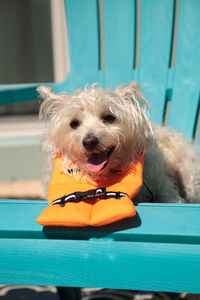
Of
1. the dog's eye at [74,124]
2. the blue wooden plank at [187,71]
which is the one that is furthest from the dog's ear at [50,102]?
the blue wooden plank at [187,71]

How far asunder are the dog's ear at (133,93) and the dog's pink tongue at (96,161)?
29 cm

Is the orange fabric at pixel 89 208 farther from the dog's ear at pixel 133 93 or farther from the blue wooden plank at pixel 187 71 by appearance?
the blue wooden plank at pixel 187 71

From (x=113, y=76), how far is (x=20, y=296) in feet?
5.02

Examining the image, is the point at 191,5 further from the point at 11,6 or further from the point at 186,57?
the point at 11,6

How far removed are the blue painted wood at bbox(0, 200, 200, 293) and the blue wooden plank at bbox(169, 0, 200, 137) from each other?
1.31m

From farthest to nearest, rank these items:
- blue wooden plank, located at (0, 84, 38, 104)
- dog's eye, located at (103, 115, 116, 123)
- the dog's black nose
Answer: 1. blue wooden plank, located at (0, 84, 38, 104)
2. dog's eye, located at (103, 115, 116, 123)
3. the dog's black nose

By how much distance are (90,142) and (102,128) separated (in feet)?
0.34

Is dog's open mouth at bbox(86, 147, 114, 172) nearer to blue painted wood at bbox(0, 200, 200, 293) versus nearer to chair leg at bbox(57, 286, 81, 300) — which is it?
blue painted wood at bbox(0, 200, 200, 293)

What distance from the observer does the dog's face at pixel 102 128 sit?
127 cm

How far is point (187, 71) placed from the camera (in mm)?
2049

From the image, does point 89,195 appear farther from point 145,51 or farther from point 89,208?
point 145,51

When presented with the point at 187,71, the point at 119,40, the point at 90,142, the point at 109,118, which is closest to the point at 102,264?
the point at 90,142

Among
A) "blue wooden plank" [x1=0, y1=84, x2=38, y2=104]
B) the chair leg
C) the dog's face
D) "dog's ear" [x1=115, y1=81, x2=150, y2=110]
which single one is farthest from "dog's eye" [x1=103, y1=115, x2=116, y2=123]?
"blue wooden plank" [x1=0, y1=84, x2=38, y2=104]

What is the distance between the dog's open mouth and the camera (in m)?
1.25
